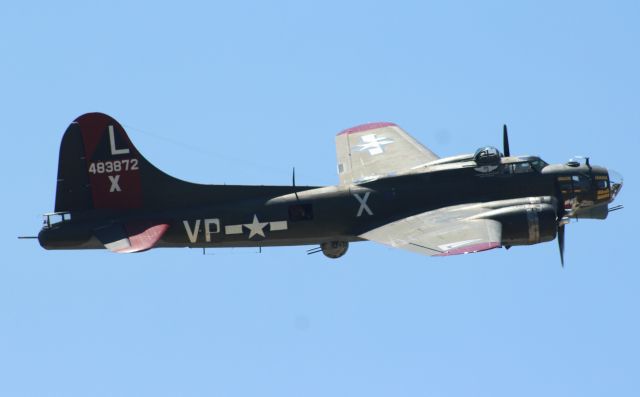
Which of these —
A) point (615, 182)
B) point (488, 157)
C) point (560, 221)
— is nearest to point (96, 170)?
point (488, 157)

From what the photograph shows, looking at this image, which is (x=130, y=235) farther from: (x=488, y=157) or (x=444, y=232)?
(x=488, y=157)

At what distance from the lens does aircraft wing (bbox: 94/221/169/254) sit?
135 ft

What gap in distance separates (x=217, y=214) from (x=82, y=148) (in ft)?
14.3

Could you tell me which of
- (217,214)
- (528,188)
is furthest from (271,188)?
(528,188)

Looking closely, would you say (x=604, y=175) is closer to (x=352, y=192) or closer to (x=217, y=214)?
A: (x=352, y=192)

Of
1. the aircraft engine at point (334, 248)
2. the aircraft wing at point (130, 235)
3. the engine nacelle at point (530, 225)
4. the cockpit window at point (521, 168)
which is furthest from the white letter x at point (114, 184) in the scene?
the cockpit window at point (521, 168)

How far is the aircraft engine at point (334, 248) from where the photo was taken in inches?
1708

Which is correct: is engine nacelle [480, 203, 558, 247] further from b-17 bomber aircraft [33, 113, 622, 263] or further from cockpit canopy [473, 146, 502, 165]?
cockpit canopy [473, 146, 502, 165]

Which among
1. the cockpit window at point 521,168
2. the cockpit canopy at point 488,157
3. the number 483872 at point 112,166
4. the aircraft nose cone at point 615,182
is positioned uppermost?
the number 483872 at point 112,166

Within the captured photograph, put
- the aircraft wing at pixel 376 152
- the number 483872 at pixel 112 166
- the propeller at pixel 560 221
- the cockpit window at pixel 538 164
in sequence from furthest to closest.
→ the aircraft wing at pixel 376 152, the cockpit window at pixel 538 164, the number 483872 at pixel 112 166, the propeller at pixel 560 221

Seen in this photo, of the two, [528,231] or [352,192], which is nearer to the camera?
[528,231]

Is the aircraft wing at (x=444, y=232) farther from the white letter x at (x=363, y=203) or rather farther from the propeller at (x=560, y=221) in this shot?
the propeller at (x=560, y=221)

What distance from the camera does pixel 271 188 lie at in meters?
43.0

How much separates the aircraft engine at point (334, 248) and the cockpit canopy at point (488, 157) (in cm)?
462
